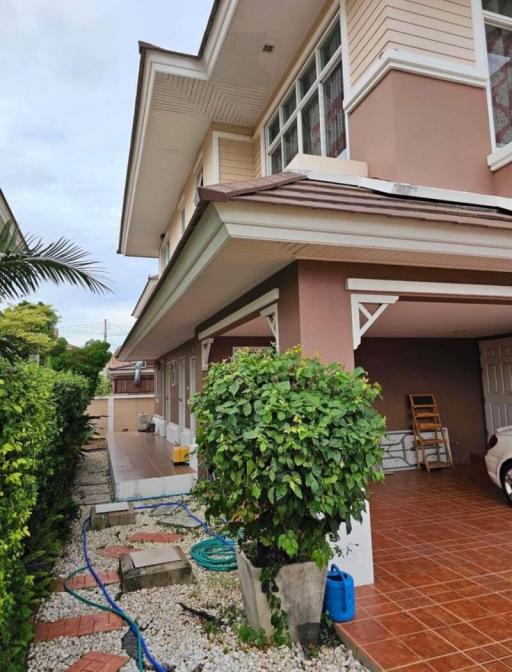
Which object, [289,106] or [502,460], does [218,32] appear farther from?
[502,460]

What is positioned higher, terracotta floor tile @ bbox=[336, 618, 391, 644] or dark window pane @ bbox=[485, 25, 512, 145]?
dark window pane @ bbox=[485, 25, 512, 145]

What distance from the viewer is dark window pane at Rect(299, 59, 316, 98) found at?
692cm

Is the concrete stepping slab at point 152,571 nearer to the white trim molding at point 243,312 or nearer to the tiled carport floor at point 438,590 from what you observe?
the tiled carport floor at point 438,590

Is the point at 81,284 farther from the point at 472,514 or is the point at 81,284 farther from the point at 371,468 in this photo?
the point at 472,514

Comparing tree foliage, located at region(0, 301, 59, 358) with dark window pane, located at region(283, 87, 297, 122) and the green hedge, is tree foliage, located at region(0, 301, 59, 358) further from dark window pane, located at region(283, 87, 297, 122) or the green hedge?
the green hedge

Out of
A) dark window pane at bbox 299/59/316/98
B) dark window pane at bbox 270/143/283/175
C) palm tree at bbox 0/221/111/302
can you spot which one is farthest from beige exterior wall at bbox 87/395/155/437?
palm tree at bbox 0/221/111/302

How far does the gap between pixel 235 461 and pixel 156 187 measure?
1008cm

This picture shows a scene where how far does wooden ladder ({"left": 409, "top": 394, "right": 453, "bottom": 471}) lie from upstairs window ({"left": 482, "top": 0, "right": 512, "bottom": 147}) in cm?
533

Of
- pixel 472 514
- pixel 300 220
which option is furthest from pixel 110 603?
pixel 472 514

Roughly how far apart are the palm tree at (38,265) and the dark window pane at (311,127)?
428 centimetres

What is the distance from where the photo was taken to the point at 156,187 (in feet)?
38.3

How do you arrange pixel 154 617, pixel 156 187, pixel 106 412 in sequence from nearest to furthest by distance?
pixel 154 617, pixel 156 187, pixel 106 412

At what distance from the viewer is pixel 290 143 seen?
25.3 feet

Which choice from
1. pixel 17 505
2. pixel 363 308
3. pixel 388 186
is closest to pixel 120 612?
pixel 17 505
